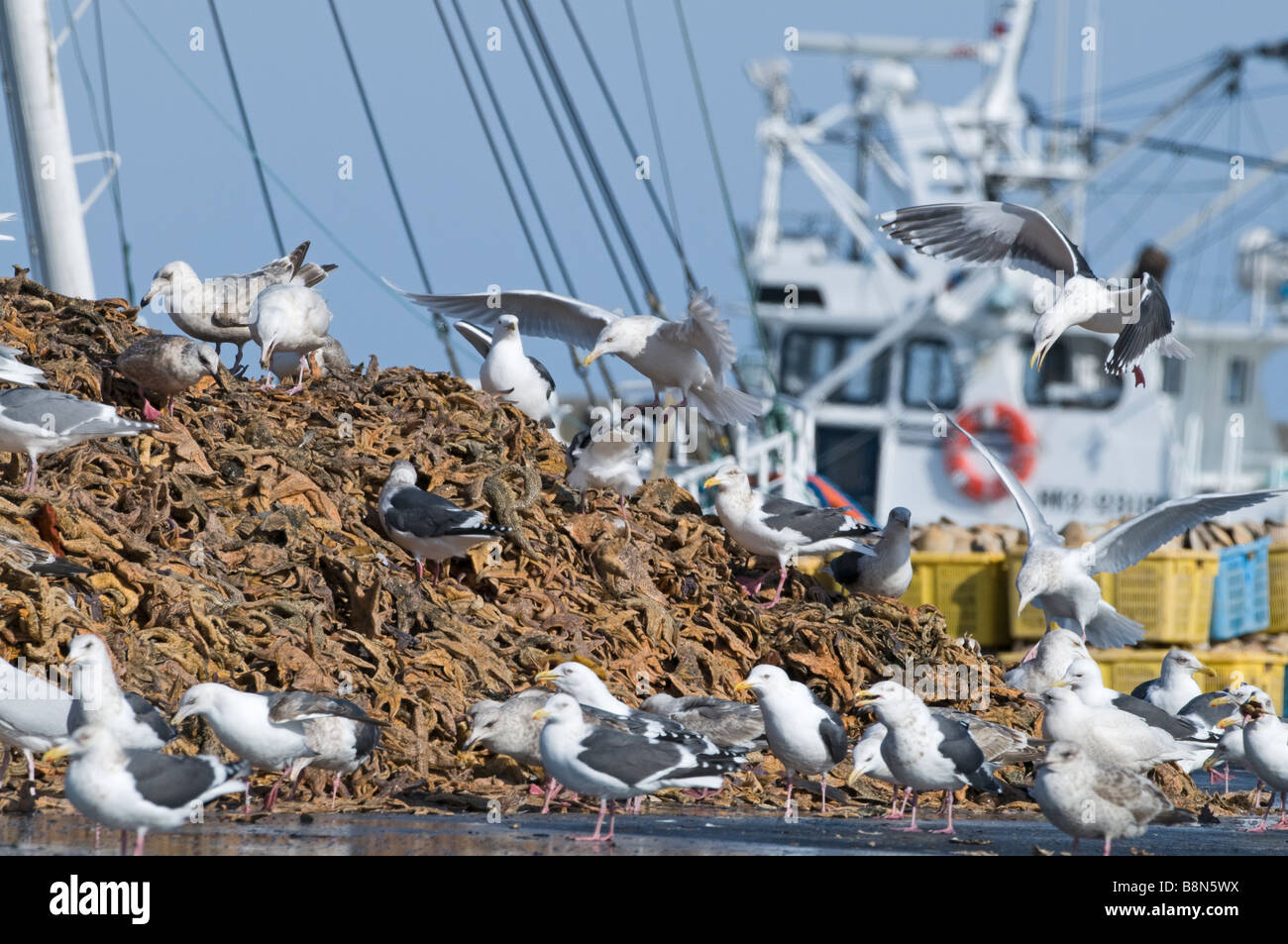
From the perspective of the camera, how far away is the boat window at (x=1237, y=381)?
3198 centimetres

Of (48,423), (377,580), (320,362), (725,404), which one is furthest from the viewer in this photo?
(320,362)

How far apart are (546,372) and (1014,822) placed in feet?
16.5

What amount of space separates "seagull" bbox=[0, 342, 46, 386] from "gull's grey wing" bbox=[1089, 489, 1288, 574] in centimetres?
576

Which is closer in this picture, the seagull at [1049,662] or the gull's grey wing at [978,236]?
the seagull at [1049,662]

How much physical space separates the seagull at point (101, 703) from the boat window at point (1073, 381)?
25.1m

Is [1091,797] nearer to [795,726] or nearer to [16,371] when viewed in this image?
[795,726]

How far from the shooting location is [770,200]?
109ft

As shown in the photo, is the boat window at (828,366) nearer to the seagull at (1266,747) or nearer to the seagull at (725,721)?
the seagull at (1266,747)

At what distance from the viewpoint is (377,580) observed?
748cm

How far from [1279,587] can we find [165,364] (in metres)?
11.5

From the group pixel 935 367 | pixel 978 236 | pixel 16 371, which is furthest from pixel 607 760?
pixel 935 367

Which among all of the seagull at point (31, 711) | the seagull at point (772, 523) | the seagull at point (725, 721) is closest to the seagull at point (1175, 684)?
the seagull at point (772, 523)

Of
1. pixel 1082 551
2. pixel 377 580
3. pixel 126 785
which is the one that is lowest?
pixel 126 785

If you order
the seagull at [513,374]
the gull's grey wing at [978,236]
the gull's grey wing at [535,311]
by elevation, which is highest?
the gull's grey wing at [978,236]
